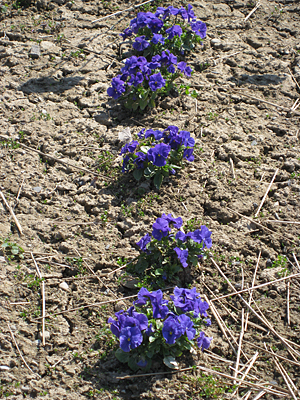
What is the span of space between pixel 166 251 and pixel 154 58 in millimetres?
2413

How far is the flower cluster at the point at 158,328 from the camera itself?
7.60ft

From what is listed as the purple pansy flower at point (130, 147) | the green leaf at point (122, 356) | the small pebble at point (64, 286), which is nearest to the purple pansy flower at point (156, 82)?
the purple pansy flower at point (130, 147)

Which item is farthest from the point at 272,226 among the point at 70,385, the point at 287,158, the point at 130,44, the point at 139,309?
the point at 130,44

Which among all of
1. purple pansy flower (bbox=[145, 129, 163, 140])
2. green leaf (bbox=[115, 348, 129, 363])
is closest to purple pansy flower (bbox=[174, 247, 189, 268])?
green leaf (bbox=[115, 348, 129, 363])

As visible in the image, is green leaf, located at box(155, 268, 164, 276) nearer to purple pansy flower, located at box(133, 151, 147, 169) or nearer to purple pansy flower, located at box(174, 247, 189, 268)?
purple pansy flower, located at box(174, 247, 189, 268)

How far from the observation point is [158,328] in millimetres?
2404

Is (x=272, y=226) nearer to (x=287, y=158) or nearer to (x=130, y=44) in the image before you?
(x=287, y=158)

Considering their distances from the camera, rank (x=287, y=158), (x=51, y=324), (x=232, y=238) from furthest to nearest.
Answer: (x=287, y=158), (x=232, y=238), (x=51, y=324)

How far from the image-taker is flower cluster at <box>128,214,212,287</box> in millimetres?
2863

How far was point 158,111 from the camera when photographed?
4.23m

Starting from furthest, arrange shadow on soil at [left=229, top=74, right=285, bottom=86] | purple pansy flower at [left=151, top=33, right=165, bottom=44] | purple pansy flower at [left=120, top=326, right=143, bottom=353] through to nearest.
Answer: shadow on soil at [left=229, top=74, right=285, bottom=86] → purple pansy flower at [left=151, top=33, right=165, bottom=44] → purple pansy flower at [left=120, top=326, right=143, bottom=353]

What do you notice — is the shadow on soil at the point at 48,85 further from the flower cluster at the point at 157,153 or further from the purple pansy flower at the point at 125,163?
the purple pansy flower at the point at 125,163

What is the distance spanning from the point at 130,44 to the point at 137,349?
4.05m

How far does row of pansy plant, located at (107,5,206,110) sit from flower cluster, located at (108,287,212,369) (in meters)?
2.31
